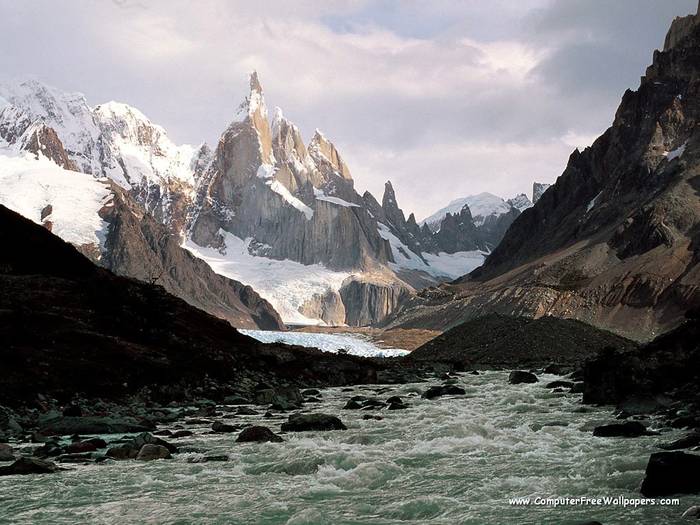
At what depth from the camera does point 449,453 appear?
917 inches

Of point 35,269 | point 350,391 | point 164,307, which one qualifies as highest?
point 35,269

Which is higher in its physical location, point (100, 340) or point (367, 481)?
point (100, 340)

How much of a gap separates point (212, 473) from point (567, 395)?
86.8 ft

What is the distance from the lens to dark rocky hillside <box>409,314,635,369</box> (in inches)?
3693

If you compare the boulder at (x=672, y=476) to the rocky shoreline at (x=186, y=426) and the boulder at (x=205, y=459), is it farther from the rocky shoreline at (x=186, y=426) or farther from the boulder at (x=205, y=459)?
the boulder at (x=205, y=459)

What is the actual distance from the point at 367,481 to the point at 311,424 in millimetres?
10293

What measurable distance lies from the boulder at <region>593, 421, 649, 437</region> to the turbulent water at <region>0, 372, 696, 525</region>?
0.59m

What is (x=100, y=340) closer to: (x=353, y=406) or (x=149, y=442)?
(x=353, y=406)

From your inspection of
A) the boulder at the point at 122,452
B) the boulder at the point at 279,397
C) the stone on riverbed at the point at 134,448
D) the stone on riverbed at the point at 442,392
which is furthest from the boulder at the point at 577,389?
the boulder at the point at 122,452

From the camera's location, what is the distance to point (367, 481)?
19281 millimetres

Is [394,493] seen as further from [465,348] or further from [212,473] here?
[465,348]

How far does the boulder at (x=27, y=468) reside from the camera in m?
19.9

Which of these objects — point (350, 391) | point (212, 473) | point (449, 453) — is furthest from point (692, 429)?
point (350, 391)

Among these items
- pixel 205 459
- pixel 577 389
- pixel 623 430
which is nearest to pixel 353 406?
pixel 577 389
